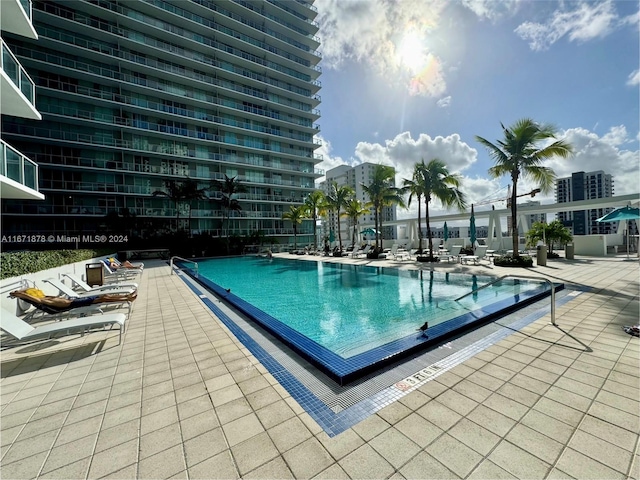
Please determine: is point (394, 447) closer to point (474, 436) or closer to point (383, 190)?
point (474, 436)

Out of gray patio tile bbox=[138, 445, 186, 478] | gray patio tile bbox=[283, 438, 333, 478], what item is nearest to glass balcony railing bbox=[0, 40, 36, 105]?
gray patio tile bbox=[138, 445, 186, 478]

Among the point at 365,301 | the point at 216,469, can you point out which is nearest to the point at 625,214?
the point at 365,301

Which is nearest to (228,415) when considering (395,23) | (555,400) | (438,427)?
(438,427)

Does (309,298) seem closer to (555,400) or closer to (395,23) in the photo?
(555,400)

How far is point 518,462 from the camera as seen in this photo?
73.6 inches

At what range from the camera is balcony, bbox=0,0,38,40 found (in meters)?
7.33

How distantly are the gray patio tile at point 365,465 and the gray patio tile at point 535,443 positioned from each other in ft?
3.57

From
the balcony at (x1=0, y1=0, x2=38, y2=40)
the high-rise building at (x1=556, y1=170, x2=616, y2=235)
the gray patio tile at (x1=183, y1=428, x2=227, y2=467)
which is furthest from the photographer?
the high-rise building at (x1=556, y1=170, x2=616, y2=235)

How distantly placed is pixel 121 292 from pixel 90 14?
3652 centimetres

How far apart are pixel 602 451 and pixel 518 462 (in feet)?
2.33

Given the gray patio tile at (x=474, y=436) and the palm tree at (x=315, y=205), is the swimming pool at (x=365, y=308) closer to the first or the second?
the gray patio tile at (x=474, y=436)

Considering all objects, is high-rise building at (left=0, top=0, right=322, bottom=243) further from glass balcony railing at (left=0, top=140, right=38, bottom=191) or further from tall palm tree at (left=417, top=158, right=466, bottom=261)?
tall palm tree at (left=417, top=158, right=466, bottom=261)

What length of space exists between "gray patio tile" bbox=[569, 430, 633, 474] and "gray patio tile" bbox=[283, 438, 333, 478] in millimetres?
1934

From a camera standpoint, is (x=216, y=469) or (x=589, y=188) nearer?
(x=216, y=469)
